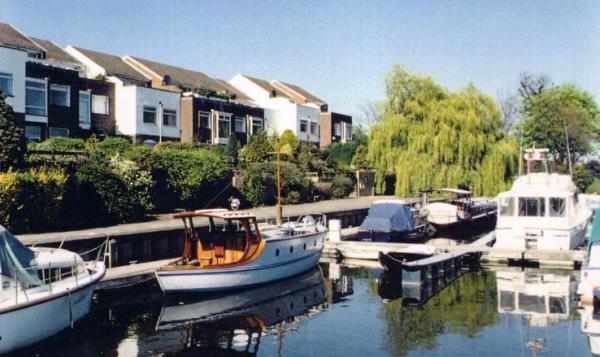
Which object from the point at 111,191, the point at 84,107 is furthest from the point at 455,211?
the point at 84,107

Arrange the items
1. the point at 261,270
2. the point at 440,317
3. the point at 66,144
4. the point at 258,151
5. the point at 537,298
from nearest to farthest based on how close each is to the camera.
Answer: the point at 440,317
the point at 537,298
the point at 261,270
the point at 66,144
the point at 258,151

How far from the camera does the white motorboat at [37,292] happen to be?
577 inches

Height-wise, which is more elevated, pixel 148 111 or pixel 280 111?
pixel 280 111

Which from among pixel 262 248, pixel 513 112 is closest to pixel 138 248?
pixel 262 248

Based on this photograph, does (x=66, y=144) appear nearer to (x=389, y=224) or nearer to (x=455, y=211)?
(x=389, y=224)

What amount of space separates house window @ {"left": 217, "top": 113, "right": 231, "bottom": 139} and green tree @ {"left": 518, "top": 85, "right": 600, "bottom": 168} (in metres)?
31.2

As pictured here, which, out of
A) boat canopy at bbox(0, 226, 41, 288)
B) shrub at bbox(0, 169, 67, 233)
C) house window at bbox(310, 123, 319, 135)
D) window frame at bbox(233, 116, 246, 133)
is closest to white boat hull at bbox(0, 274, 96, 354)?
boat canopy at bbox(0, 226, 41, 288)

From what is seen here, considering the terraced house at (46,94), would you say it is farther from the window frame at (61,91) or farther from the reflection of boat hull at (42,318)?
the reflection of boat hull at (42,318)

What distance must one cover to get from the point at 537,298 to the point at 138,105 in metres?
36.7

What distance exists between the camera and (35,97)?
42.7 metres

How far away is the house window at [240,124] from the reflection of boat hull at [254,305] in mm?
37423

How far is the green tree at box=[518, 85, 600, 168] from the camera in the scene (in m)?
68.0

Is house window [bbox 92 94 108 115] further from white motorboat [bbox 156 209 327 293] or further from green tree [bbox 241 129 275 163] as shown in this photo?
white motorboat [bbox 156 209 327 293]

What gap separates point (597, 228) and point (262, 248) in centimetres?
1268
